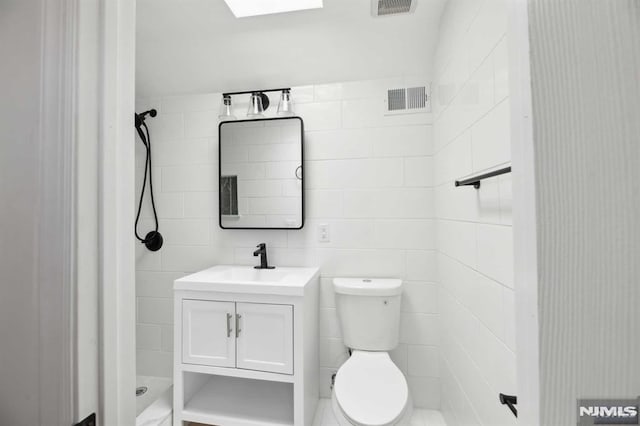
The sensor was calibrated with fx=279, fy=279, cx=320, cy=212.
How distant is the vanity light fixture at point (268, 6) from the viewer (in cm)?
142

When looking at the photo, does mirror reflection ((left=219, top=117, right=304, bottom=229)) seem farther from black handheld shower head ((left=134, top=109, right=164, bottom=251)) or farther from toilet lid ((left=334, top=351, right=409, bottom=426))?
toilet lid ((left=334, top=351, right=409, bottom=426))

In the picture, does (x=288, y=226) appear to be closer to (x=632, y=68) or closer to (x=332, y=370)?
(x=332, y=370)

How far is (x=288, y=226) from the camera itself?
1790 mm

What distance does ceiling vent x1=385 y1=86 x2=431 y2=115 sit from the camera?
1.68m

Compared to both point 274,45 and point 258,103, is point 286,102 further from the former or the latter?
point 274,45

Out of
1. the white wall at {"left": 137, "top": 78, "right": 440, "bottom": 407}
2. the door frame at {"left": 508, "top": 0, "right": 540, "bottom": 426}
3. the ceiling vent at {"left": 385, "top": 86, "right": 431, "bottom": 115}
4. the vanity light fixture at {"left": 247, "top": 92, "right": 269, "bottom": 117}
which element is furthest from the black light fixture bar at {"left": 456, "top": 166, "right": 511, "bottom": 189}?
the vanity light fixture at {"left": 247, "top": 92, "right": 269, "bottom": 117}

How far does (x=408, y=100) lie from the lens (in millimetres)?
1701

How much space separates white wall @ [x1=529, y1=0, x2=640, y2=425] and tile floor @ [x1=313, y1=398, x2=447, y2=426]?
59.6 inches

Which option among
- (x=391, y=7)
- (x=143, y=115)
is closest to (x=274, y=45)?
(x=391, y=7)

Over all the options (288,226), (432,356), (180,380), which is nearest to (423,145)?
(288,226)

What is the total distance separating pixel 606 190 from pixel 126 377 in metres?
0.77

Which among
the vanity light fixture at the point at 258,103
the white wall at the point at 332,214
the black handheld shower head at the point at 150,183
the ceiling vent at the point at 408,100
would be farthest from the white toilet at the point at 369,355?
the black handheld shower head at the point at 150,183

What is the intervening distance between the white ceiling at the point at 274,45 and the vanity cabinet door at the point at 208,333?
1399mm

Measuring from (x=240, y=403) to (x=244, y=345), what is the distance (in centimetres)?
39
